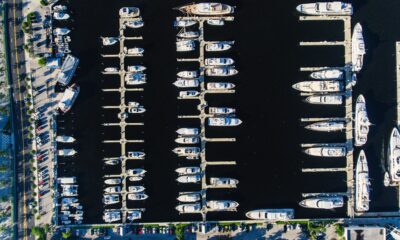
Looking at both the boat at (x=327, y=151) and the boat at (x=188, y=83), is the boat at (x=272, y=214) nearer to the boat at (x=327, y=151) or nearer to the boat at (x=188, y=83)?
the boat at (x=327, y=151)

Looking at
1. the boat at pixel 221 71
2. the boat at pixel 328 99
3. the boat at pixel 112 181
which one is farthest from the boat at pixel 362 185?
the boat at pixel 112 181

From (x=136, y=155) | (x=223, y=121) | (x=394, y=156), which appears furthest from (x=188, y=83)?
(x=394, y=156)

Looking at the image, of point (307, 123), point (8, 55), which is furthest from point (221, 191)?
point (8, 55)

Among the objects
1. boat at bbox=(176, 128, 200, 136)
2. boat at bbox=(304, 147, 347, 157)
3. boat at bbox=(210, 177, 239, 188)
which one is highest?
boat at bbox=(176, 128, 200, 136)

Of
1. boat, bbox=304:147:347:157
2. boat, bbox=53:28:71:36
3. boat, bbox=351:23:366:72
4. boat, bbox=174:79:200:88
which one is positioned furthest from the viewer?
boat, bbox=53:28:71:36

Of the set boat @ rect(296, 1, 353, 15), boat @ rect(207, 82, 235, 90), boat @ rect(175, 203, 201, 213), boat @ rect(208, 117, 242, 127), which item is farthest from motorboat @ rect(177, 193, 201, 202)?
boat @ rect(296, 1, 353, 15)

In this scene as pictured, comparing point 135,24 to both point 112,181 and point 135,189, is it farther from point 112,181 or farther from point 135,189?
point 135,189

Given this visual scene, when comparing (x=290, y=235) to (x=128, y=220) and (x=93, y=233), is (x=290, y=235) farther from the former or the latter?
(x=93, y=233)

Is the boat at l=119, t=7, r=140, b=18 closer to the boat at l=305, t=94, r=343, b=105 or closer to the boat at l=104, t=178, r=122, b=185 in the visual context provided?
the boat at l=104, t=178, r=122, b=185
